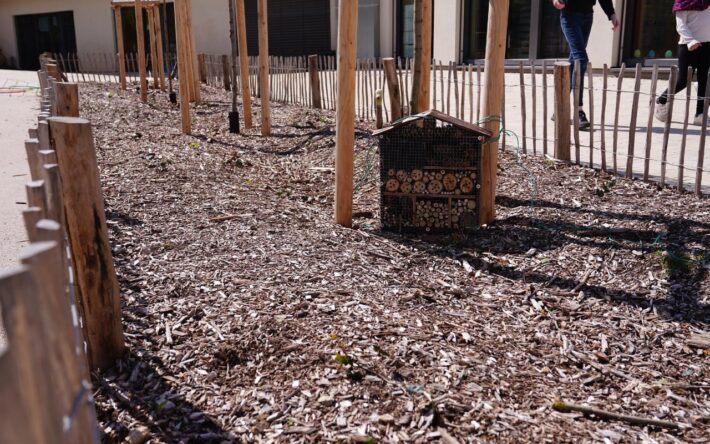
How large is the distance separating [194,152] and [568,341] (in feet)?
18.6

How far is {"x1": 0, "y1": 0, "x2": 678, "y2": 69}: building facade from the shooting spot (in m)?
13.5

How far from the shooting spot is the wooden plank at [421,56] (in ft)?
18.5

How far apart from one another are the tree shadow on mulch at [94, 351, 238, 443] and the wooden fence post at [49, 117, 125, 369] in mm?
112

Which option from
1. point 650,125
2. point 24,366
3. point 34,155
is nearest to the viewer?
point 24,366

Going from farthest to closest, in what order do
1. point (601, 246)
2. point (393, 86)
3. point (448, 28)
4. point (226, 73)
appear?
point (448, 28) < point (226, 73) < point (393, 86) < point (601, 246)

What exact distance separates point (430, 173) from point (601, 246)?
4.00 ft

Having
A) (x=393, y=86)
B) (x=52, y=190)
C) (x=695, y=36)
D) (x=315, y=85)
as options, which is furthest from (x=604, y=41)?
(x=52, y=190)

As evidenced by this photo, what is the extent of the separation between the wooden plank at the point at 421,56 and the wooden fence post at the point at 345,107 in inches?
40.4

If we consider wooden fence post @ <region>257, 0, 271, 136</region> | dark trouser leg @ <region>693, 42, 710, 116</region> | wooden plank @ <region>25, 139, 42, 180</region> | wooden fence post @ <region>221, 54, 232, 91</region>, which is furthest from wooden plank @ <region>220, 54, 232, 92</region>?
wooden plank @ <region>25, 139, 42, 180</region>

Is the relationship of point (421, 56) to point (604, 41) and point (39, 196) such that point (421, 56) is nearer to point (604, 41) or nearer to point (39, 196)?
point (39, 196)

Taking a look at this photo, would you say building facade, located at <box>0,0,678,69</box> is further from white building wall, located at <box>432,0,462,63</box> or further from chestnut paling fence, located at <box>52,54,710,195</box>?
chestnut paling fence, located at <box>52,54,710,195</box>

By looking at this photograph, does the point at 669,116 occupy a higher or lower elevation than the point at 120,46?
lower

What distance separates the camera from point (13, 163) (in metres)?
7.92

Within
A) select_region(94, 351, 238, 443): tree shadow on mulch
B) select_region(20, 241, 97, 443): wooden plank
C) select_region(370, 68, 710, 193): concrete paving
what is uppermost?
select_region(20, 241, 97, 443): wooden plank
